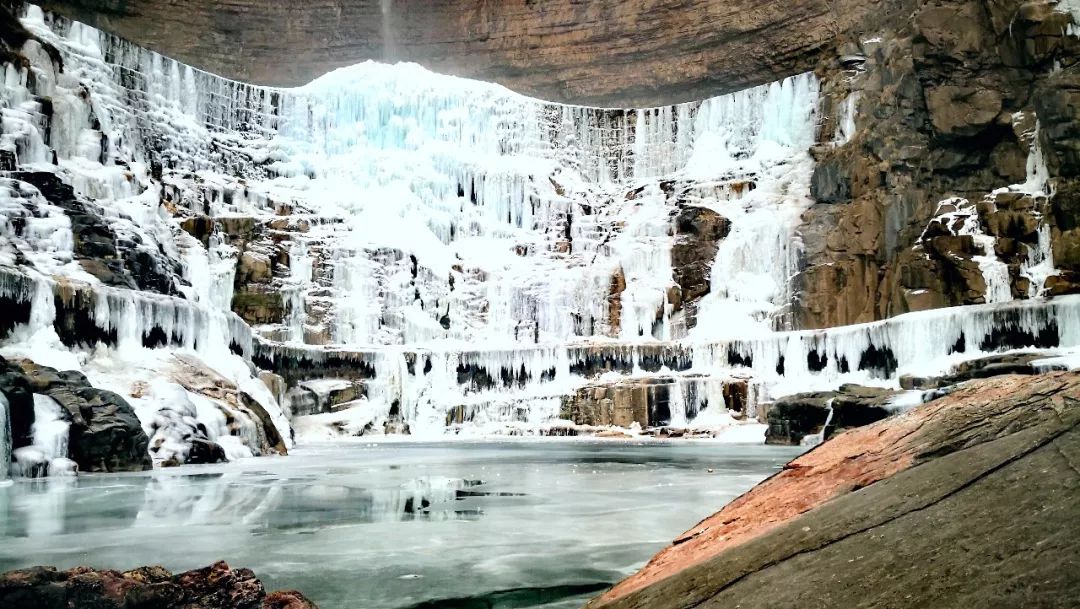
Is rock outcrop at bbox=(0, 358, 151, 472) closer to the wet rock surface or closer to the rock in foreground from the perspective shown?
the rock in foreground

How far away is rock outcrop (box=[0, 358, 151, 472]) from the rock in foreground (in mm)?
7744

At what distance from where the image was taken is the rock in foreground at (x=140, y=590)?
103 inches

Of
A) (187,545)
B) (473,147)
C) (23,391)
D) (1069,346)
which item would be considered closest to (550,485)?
(187,545)

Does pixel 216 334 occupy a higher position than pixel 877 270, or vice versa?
pixel 877 270

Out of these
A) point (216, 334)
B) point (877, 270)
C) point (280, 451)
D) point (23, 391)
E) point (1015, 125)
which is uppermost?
point (1015, 125)

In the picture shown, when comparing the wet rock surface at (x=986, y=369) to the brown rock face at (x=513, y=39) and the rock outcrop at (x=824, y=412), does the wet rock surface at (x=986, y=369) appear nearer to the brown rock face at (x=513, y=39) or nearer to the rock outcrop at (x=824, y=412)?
the rock outcrop at (x=824, y=412)

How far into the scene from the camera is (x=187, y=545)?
425 cm

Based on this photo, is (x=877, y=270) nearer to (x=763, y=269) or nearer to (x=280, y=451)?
(x=763, y=269)

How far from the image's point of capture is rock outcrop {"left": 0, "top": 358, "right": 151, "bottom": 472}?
31.5ft

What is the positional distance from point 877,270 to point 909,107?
460 cm

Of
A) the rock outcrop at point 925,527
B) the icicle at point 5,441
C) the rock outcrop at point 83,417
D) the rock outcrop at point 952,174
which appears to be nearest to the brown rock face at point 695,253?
the rock outcrop at point 952,174

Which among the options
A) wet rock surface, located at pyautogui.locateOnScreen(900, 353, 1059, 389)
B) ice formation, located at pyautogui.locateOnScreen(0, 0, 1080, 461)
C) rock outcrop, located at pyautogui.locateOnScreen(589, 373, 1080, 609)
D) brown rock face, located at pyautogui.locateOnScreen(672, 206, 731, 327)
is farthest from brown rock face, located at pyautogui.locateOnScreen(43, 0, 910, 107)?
rock outcrop, located at pyautogui.locateOnScreen(589, 373, 1080, 609)

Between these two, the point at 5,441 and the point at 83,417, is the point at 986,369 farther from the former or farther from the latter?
the point at 5,441

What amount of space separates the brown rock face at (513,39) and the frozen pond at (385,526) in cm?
2780
